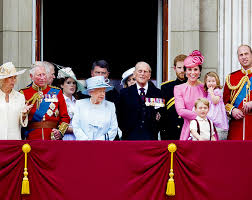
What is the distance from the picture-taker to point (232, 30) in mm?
10227

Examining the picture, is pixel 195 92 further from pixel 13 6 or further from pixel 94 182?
pixel 13 6

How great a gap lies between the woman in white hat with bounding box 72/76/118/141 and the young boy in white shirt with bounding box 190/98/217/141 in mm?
926

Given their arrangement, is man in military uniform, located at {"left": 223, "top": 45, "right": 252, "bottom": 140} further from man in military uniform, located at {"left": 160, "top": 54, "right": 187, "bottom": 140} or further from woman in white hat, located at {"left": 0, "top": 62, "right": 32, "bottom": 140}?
woman in white hat, located at {"left": 0, "top": 62, "right": 32, "bottom": 140}

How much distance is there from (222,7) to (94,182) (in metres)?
4.36

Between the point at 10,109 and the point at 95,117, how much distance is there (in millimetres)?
990

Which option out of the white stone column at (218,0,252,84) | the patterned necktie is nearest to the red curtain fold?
the patterned necktie

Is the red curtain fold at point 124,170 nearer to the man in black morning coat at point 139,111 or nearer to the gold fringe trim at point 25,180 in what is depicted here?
the gold fringe trim at point 25,180

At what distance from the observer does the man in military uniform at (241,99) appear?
826 centimetres

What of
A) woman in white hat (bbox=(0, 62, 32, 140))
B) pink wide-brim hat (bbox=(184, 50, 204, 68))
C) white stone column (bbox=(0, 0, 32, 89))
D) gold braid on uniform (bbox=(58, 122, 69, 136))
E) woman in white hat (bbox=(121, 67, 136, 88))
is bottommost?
gold braid on uniform (bbox=(58, 122, 69, 136))

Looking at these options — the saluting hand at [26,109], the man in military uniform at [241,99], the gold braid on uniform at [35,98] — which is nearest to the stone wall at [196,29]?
the man in military uniform at [241,99]

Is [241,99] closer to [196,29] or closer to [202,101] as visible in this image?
[202,101]

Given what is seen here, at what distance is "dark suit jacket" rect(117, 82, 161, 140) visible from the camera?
26.6 ft

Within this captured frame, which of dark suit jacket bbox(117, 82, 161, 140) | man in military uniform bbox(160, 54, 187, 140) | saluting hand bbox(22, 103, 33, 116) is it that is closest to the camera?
saluting hand bbox(22, 103, 33, 116)

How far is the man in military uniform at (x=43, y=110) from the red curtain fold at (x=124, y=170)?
0.90m
